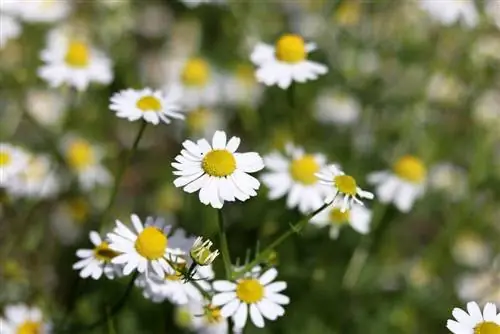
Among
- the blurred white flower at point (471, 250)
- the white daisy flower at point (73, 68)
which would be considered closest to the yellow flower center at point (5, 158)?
the white daisy flower at point (73, 68)

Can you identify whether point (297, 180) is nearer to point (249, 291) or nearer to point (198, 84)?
point (249, 291)

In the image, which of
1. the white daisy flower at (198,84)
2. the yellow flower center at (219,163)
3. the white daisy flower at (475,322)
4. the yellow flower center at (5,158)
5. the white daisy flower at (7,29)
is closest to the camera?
the white daisy flower at (475,322)

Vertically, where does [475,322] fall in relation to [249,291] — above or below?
above

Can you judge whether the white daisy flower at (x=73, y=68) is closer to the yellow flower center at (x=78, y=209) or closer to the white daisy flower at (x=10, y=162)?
the white daisy flower at (x=10, y=162)

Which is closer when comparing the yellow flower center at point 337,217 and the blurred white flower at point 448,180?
the yellow flower center at point 337,217

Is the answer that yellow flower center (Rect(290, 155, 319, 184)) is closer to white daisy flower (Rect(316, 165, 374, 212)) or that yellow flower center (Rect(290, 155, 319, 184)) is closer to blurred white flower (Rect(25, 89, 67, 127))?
white daisy flower (Rect(316, 165, 374, 212))

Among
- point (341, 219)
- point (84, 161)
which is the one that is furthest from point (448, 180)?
point (84, 161)

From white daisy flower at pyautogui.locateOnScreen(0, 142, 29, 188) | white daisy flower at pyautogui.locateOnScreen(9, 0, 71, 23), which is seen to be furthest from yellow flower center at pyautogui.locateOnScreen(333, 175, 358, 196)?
white daisy flower at pyautogui.locateOnScreen(9, 0, 71, 23)
